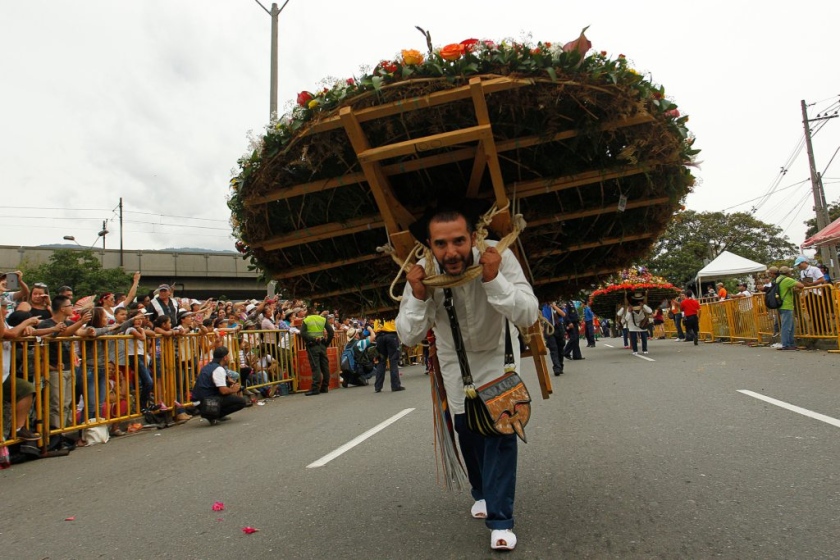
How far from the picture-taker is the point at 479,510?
11.8 feet

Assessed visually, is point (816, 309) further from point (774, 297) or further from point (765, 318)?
point (765, 318)

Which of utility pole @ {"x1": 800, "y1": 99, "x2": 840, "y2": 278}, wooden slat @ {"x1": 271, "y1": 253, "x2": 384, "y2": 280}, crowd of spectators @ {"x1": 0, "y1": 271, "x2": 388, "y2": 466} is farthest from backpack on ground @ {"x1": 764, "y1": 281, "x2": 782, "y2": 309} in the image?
utility pole @ {"x1": 800, "y1": 99, "x2": 840, "y2": 278}

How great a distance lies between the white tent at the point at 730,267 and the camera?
83.1 feet

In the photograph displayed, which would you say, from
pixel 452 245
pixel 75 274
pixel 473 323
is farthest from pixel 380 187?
pixel 75 274

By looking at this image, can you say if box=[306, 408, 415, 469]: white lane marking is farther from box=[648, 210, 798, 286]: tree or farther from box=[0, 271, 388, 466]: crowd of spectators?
box=[648, 210, 798, 286]: tree

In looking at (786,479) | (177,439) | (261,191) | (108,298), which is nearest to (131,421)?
(177,439)

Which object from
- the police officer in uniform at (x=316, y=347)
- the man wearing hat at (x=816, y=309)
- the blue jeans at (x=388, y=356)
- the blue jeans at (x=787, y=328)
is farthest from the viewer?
the blue jeans at (x=787, y=328)

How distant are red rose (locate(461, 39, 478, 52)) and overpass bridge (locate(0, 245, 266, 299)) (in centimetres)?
3921

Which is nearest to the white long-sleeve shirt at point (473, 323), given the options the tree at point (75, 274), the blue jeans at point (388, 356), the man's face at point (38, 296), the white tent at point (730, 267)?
the man's face at point (38, 296)

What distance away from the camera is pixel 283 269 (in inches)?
168

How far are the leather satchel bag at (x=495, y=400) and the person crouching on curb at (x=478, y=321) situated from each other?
0.16 ft

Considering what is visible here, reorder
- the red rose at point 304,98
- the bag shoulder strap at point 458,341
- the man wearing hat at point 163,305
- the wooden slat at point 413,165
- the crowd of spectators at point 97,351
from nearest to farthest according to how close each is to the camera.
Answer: the red rose at point 304,98, the bag shoulder strap at point 458,341, the wooden slat at point 413,165, the crowd of spectators at point 97,351, the man wearing hat at point 163,305

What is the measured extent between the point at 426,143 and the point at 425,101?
0.67ft

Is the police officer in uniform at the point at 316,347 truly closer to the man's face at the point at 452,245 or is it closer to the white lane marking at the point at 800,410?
the white lane marking at the point at 800,410
